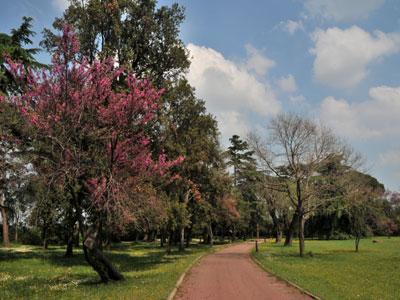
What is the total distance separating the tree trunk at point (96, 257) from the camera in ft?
51.8

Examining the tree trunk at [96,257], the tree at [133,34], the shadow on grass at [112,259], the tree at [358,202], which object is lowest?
the shadow on grass at [112,259]

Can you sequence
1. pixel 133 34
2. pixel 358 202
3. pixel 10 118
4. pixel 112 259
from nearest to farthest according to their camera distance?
1. pixel 10 118
2. pixel 133 34
3. pixel 112 259
4. pixel 358 202

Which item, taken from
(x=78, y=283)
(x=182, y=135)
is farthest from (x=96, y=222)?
(x=182, y=135)

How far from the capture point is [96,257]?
1593 cm

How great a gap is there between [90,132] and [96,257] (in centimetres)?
498

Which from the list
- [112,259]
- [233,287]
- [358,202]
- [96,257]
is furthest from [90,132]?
[358,202]

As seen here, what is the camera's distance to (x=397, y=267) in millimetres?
23953

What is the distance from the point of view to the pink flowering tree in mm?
14281

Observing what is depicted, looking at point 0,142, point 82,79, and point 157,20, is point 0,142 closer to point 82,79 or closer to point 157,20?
A: point 82,79

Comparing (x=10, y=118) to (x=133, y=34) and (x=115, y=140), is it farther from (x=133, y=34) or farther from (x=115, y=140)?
(x=133, y=34)

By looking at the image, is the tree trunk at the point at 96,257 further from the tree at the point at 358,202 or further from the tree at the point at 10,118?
the tree at the point at 358,202

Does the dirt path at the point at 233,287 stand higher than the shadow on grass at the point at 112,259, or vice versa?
the dirt path at the point at 233,287

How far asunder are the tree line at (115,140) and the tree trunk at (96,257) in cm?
4

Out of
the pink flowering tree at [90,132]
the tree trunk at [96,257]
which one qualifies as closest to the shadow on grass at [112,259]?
the tree trunk at [96,257]
